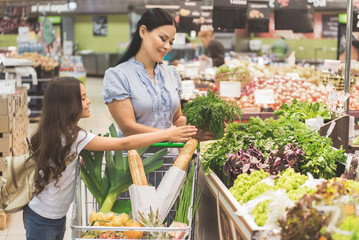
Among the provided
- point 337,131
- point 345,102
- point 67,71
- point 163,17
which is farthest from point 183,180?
point 67,71

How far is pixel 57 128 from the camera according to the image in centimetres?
270

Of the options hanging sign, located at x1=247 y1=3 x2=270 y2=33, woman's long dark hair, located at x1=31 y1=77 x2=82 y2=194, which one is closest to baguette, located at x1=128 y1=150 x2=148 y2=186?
woman's long dark hair, located at x1=31 y1=77 x2=82 y2=194

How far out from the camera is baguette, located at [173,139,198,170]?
9.20 ft

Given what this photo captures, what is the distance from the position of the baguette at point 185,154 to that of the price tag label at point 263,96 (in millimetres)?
3518

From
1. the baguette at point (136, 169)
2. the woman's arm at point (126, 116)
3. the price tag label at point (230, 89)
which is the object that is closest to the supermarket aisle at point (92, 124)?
the price tag label at point (230, 89)

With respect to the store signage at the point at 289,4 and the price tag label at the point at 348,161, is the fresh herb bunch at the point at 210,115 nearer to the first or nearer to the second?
the price tag label at the point at 348,161

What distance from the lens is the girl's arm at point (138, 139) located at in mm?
2678

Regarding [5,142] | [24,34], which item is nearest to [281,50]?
[24,34]

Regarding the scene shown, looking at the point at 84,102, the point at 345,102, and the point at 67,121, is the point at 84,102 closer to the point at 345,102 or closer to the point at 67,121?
the point at 67,121

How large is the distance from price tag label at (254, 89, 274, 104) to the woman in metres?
2.96

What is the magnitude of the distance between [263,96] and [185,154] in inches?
144

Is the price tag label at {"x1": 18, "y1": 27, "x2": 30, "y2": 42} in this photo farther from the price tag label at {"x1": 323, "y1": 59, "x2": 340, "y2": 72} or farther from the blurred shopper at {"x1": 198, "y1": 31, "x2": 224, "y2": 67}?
the price tag label at {"x1": 323, "y1": 59, "x2": 340, "y2": 72}

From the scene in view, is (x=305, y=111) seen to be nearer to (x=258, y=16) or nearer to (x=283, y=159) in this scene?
(x=283, y=159)

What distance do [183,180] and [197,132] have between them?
0.33m
